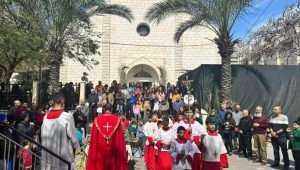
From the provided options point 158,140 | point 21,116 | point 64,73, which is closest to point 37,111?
point 21,116

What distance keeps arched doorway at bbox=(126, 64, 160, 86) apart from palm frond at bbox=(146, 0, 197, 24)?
18.6 metres

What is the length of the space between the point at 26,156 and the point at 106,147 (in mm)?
1648

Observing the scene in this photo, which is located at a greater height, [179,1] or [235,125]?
[179,1]

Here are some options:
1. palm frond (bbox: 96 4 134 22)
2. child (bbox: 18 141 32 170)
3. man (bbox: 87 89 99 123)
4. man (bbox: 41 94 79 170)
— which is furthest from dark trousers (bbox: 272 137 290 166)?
palm frond (bbox: 96 4 134 22)

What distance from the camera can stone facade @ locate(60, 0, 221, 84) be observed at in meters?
39.8

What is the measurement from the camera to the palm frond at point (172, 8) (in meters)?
21.0

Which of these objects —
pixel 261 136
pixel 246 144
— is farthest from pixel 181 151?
pixel 246 144

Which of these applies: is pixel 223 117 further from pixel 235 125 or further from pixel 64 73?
pixel 64 73

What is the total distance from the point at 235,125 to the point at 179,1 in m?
6.84

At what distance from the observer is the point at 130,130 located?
17.9 m

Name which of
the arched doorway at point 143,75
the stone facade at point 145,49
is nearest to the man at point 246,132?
the stone facade at point 145,49

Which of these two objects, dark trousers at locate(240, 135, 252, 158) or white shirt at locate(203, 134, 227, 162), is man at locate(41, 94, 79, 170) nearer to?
white shirt at locate(203, 134, 227, 162)

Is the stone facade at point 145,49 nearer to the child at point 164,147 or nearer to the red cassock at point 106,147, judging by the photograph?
the child at point 164,147

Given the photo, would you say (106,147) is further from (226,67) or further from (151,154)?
(226,67)
